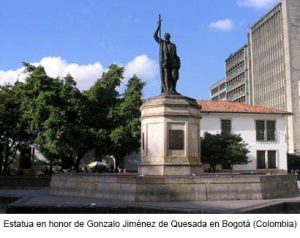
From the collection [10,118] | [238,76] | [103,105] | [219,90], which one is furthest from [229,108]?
[219,90]

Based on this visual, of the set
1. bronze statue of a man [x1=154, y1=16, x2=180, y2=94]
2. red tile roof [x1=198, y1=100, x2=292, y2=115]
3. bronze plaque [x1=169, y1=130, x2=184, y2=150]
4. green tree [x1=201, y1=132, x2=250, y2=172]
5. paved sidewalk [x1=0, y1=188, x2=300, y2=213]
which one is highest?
red tile roof [x1=198, y1=100, x2=292, y2=115]

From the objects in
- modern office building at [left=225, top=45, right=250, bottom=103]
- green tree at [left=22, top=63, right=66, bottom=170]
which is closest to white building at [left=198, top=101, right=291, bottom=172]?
green tree at [left=22, top=63, right=66, bottom=170]

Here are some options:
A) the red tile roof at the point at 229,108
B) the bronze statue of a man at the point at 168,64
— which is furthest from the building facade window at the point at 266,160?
the bronze statue of a man at the point at 168,64

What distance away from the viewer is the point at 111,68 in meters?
40.0

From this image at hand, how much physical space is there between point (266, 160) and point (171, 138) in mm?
32602

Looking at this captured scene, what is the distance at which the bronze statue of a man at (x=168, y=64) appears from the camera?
61.3ft

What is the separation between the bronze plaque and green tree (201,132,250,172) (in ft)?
79.2

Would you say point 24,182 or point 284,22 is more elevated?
point 284,22

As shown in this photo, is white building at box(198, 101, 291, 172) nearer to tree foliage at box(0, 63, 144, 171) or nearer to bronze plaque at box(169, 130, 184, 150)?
tree foliage at box(0, 63, 144, 171)

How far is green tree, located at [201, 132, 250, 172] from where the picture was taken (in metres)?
41.6

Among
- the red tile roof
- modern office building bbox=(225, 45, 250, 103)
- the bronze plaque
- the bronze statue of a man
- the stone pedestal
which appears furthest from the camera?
modern office building bbox=(225, 45, 250, 103)
